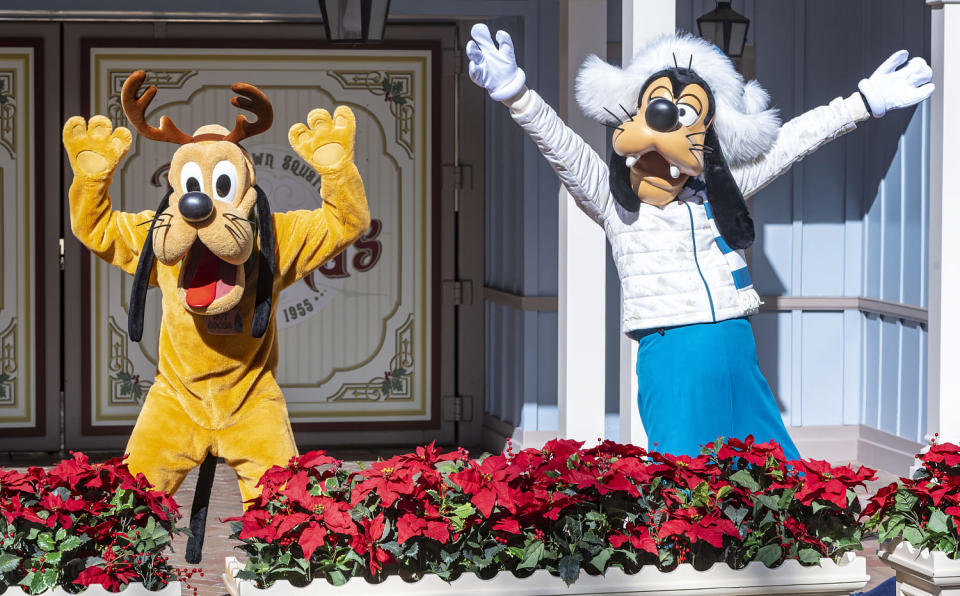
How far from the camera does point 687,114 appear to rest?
4.83 meters

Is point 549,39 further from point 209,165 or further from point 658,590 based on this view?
point 658,590

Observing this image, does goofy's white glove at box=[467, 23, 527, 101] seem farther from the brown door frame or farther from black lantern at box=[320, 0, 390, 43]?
the brown door frame

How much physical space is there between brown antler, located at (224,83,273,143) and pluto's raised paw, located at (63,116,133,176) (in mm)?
406

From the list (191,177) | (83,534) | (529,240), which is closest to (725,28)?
(529,240)

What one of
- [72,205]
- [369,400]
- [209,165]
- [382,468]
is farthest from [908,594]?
[369,400]

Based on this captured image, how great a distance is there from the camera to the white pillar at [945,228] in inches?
212

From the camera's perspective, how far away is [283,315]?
28.3 feet

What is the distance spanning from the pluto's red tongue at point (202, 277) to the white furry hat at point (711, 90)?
1.48m

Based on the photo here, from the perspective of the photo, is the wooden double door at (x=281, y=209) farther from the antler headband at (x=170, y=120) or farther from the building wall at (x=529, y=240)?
the antler headband at (x=170, y=120)

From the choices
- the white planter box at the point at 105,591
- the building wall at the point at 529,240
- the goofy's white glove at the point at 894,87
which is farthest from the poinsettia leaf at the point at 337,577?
the building wall at the point at 529,240

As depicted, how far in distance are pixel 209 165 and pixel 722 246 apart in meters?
1.87

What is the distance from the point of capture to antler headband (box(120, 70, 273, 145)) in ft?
16.3

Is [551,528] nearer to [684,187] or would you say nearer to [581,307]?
[684,187]

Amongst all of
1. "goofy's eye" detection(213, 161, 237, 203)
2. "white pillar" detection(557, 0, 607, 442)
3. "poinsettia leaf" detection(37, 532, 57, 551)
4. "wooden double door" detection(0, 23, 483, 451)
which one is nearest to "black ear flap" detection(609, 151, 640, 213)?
"white pillar" detection(557, 0, 607, 442)
